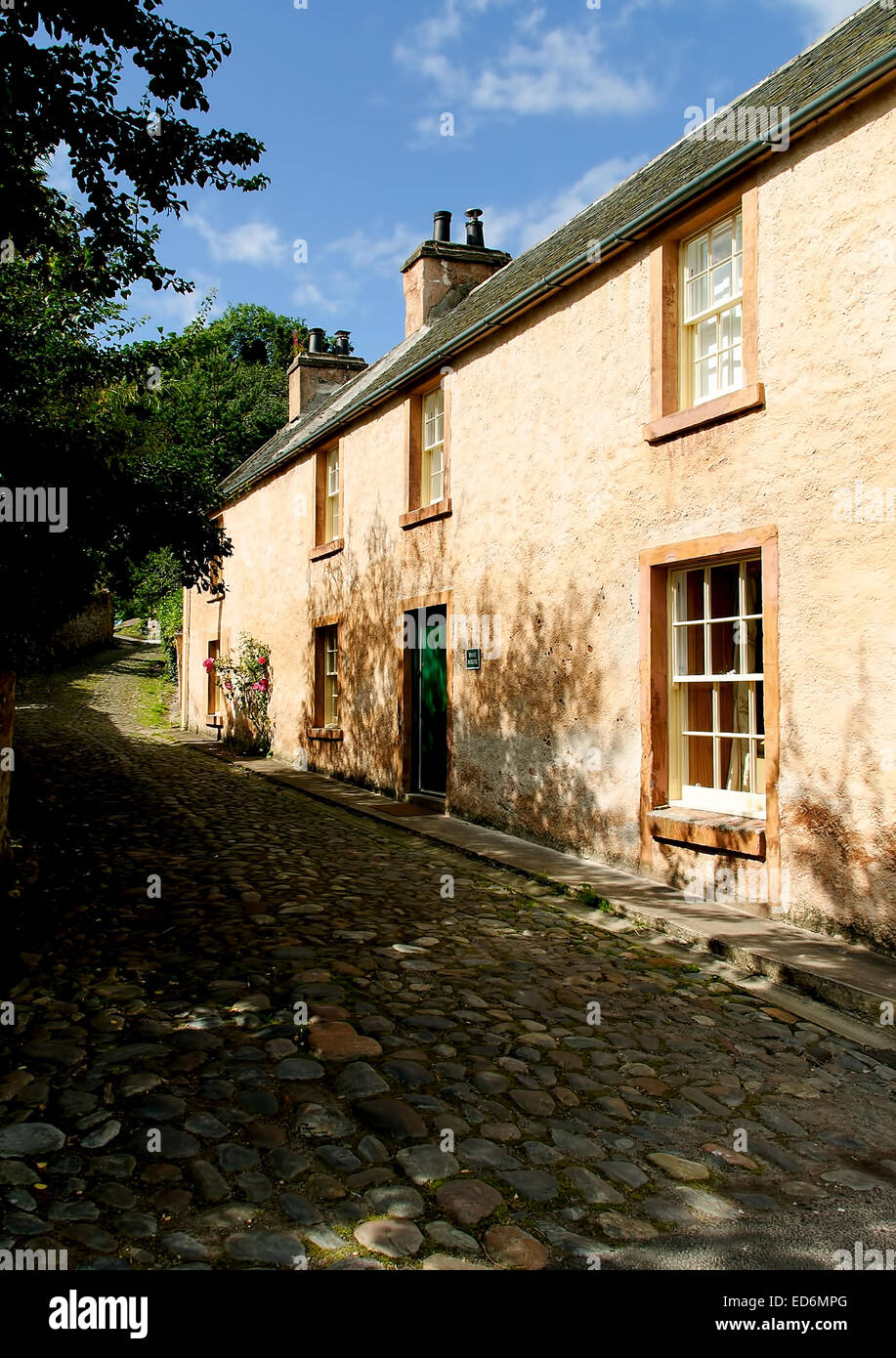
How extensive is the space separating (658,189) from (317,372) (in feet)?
45.3

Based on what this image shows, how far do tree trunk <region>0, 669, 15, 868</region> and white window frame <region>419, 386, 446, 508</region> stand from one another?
6.20 m

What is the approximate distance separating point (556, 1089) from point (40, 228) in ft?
19.4

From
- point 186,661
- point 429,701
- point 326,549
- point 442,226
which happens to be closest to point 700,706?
point 429,701

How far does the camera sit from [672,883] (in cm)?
716

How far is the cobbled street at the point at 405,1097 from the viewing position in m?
2.79

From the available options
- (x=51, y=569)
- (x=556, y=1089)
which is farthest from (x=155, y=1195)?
(x=51, y=569)

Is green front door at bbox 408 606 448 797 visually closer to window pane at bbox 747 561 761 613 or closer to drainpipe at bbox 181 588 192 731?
window pane at bbox 747 561 761 613

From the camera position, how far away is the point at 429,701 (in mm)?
11672

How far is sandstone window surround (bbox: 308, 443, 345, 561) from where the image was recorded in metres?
14.6

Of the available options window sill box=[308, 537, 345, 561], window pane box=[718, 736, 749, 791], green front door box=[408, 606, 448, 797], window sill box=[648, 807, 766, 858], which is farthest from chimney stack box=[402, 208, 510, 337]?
window sill box=[648, 807, 766, 858]

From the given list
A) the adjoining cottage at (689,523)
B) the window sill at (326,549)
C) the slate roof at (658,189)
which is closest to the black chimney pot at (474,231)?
the slate roof at (658,189)

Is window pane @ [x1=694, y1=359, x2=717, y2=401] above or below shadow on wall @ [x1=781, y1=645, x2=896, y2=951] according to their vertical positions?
above

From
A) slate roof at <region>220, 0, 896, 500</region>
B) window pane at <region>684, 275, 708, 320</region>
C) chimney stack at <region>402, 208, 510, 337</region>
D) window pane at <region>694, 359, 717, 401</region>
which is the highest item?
chimney stack at <region>402, 208, 510, 337</region>

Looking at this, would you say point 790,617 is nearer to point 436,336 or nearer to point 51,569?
point 51,569
